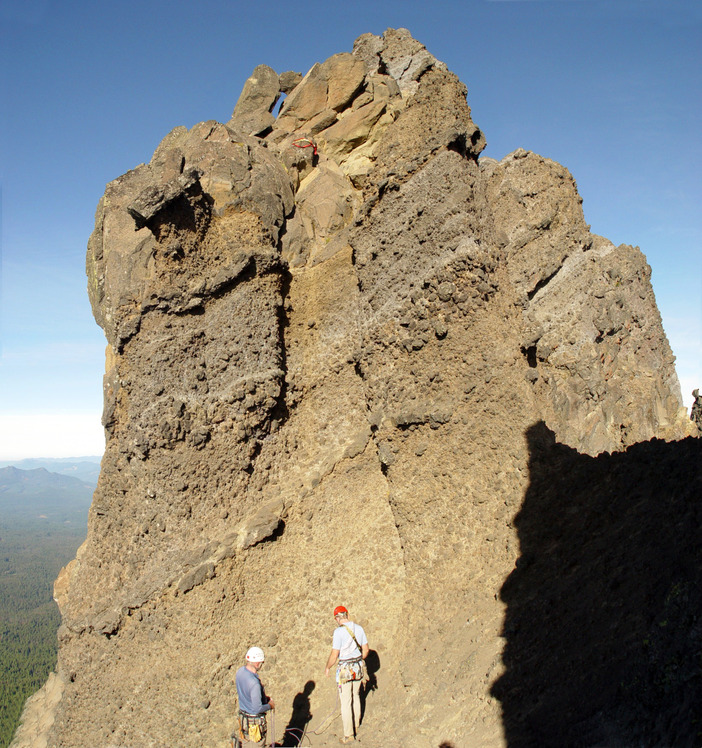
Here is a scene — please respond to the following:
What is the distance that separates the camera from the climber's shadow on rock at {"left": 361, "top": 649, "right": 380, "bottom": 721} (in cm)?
647

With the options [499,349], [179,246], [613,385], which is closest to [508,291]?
[499,349]

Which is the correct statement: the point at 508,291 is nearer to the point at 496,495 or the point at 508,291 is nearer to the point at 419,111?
the point at 496,495

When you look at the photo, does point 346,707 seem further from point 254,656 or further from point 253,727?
point 254,656

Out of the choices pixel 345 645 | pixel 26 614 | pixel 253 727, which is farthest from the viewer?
pixel 26 614

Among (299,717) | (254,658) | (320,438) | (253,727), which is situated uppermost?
(320,438)

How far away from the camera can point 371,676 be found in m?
6.77

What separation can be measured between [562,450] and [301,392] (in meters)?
3.87

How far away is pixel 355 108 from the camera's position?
9.76 m

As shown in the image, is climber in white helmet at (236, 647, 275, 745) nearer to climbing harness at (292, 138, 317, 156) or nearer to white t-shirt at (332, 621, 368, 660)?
white t-shirt at (332, 621, 368, 660)

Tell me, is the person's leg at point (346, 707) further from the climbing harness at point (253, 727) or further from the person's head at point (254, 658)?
the person's head at point (254, 658)

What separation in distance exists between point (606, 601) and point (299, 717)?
4001 millimetres

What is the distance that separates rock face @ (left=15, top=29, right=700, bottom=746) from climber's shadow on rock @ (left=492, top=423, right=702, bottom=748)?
66mm

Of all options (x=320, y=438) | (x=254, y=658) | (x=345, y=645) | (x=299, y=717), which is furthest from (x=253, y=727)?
(x=320, y=438)

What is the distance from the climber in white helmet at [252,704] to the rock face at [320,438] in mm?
1186
